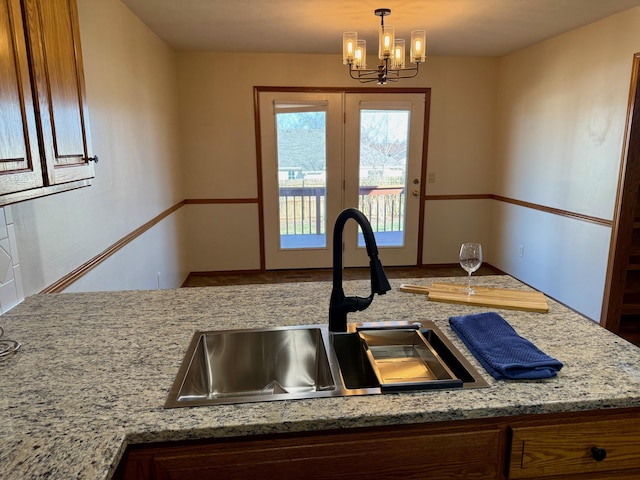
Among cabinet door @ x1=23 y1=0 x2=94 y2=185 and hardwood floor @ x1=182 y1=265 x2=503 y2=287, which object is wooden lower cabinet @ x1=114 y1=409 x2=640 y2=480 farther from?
hardwood floor @ x1=182 y1=265 x2=503 y2=287

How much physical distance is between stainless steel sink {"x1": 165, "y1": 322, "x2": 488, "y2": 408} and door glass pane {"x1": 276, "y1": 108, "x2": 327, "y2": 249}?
3.39 m

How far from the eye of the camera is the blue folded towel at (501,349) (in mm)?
1045

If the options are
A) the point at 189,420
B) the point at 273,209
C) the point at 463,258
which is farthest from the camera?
the point at 273,209

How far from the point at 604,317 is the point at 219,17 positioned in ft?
11.8

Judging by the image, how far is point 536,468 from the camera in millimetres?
1006

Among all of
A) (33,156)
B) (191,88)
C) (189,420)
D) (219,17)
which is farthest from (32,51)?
(191,88)

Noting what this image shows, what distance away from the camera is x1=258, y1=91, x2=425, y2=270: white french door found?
4473 mm

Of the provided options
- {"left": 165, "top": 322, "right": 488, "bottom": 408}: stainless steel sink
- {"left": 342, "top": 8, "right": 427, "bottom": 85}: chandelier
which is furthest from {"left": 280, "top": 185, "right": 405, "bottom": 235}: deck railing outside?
{"left": 165, "top": 322, "right": 488, "bottom": 408}: stainless steel sink

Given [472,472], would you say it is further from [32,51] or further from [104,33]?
[104,33]

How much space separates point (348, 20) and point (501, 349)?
2814mm

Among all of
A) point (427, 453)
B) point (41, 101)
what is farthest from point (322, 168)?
point (427, 453)

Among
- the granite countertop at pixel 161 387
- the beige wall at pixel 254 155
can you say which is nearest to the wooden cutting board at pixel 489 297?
the granite countertop at pixel 161 387

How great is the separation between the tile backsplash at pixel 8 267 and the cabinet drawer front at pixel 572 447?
5.28 ft

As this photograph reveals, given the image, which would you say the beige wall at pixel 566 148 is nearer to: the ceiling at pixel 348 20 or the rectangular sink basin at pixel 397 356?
the ceiling at pixel 348 20
